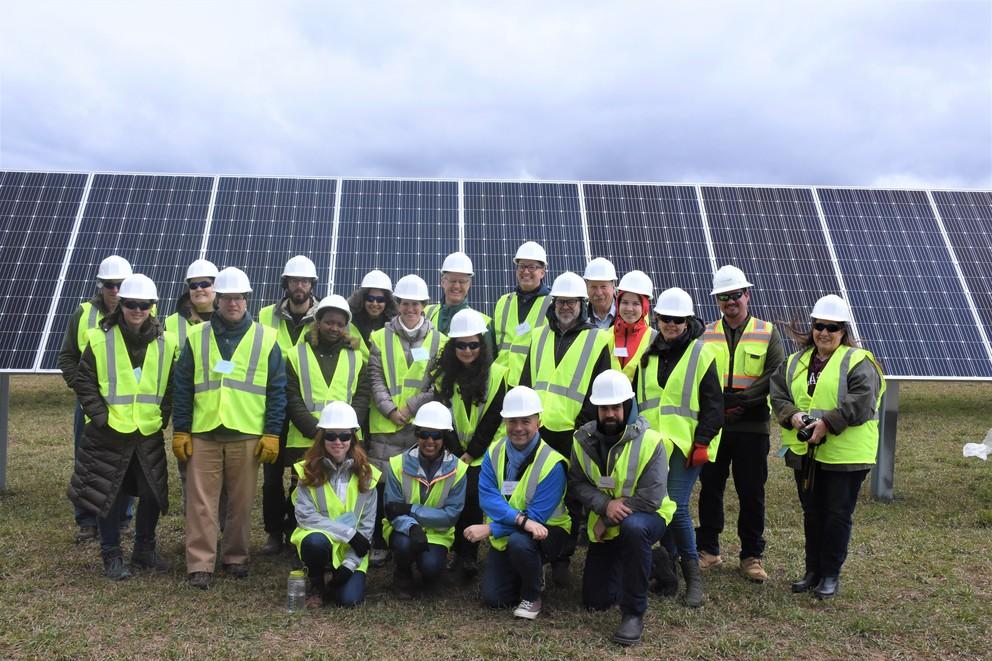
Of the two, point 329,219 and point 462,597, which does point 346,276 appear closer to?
point 329,219

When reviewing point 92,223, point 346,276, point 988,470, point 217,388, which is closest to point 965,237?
point 988,470

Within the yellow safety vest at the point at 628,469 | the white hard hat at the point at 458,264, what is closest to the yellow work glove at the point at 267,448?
the white hard hat at the point at 458,264

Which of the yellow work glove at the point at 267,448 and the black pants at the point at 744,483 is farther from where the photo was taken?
the black pants at the point at 744,483

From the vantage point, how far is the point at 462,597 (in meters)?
6.16

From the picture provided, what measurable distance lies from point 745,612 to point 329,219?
30.5 ft

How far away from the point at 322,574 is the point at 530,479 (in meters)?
1.58

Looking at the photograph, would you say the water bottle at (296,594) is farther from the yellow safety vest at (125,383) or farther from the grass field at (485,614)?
the yellow safety vest at (125,383)

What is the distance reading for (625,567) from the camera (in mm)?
5484

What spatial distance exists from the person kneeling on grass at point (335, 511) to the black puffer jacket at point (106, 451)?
4.01 feet

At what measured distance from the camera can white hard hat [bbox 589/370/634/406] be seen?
5535mm

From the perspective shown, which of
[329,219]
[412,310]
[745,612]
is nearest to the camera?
[745,612]

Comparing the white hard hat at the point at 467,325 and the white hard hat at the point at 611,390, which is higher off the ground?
the white hard hat at the point at 467,325

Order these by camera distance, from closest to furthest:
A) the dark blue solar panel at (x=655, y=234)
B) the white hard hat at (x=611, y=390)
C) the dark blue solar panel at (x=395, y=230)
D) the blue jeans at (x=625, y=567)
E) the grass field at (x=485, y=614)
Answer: the grass field at (x=485, y=614) → the blue jeans at (x=625, y=567) → the white hard hat at (x=611, y=390) → the dark blue solar panel at (x=395, y=230) → the dark blue solar panel at (x=655, y=234)

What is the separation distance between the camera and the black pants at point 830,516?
19.8ft
